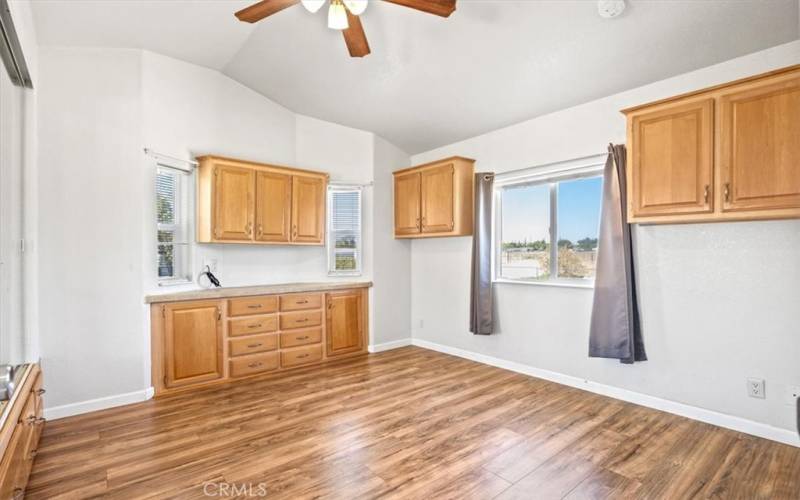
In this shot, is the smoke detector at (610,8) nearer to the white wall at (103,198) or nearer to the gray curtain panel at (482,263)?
the gray curtain panel at (482,263)

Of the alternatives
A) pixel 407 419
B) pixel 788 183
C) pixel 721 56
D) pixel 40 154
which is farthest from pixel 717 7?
pixel 40 154

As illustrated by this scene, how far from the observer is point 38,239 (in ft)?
10.3

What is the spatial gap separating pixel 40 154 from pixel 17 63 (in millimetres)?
864

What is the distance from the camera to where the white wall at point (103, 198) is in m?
3.22

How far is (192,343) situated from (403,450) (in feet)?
7.73

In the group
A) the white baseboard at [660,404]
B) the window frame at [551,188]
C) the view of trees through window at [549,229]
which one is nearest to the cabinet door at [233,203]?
the window frame at [551,188]

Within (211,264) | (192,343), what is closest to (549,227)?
(211,264)

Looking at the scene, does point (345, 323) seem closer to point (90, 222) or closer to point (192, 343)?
point (192, 343)

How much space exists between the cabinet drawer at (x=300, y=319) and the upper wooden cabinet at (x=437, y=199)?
158 centimetres

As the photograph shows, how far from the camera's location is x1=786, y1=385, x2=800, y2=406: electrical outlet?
106 inches

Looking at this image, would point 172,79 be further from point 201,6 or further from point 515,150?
point 515,150

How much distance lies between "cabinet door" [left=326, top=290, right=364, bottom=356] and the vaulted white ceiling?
7.61ft

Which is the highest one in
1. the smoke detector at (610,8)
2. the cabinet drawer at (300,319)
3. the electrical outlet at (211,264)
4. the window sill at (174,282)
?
the smoke detector at (610,8)

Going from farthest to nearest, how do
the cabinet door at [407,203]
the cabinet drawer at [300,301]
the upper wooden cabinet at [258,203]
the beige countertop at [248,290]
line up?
the cabinet door at [407,203]
the cabinet drawer at [300,301]
the upper wooden cabinet at [258,203]
the beige countertop at [248,290]
